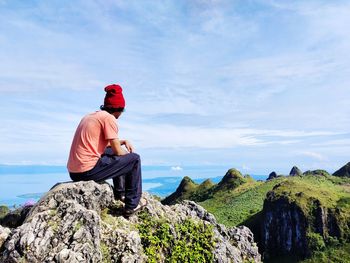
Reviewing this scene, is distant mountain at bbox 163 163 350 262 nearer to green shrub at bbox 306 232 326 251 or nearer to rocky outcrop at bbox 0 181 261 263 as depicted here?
green shrub at bbox 306 232 326 251

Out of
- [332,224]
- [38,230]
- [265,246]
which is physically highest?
[38,230]

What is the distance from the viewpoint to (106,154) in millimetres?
13055

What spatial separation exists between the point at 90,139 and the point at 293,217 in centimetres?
11335

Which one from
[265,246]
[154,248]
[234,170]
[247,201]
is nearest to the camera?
[154,248]

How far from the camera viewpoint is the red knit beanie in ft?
41.4

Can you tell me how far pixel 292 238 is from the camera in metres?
117

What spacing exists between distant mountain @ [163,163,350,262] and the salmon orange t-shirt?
97877mm

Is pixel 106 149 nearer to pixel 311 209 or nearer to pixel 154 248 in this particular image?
pixel 154 248

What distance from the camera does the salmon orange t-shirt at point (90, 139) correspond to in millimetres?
12305

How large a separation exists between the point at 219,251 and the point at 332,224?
102769mm

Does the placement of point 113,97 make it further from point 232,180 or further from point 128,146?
point 232,180

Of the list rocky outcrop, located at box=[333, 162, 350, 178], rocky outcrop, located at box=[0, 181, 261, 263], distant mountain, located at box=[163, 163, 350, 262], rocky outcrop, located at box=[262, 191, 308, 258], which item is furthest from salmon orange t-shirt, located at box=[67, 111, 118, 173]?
rocky outcrop, located at box=[333, 162, 350, 178]

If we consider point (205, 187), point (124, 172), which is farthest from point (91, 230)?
point (205, 187)

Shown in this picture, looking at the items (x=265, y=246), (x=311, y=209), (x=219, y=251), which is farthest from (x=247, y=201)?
(x=219, y=251)
